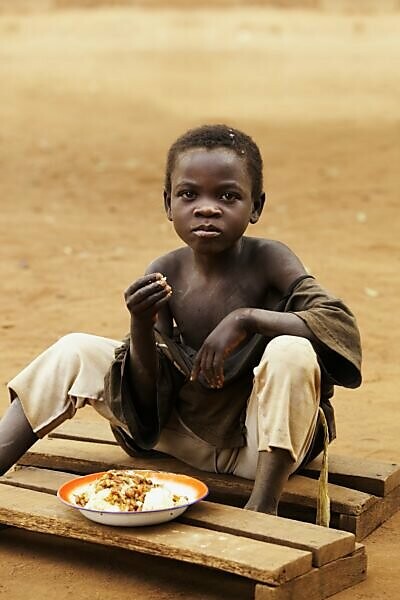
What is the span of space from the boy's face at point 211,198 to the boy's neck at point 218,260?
3.9 inches

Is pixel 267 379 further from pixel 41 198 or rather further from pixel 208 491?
pixel 41 198

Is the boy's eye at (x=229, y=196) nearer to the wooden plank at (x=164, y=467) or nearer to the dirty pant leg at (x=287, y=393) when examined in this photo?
the dirty pant leg at (x=287, y=393)

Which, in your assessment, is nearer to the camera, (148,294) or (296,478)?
(148,294)

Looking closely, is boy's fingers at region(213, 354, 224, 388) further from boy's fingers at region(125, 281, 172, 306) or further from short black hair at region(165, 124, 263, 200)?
short black hair at region(165, 124, 263, 200)

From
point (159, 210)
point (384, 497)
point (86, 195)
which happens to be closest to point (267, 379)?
point (384, 497)

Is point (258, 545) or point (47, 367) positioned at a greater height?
point (47, 367)

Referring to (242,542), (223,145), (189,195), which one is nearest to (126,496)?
(242,542)

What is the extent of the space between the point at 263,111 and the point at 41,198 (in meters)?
5.06

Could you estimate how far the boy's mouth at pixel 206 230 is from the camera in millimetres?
3299

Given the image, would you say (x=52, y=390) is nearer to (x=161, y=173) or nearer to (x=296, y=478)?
(x=296, y=478)

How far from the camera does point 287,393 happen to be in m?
3.14

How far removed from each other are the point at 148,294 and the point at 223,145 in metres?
0.55

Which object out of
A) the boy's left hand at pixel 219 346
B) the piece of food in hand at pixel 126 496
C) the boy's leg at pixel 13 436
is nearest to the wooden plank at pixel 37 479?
the boy's leg at pixel 13 436

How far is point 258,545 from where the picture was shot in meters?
2.92
